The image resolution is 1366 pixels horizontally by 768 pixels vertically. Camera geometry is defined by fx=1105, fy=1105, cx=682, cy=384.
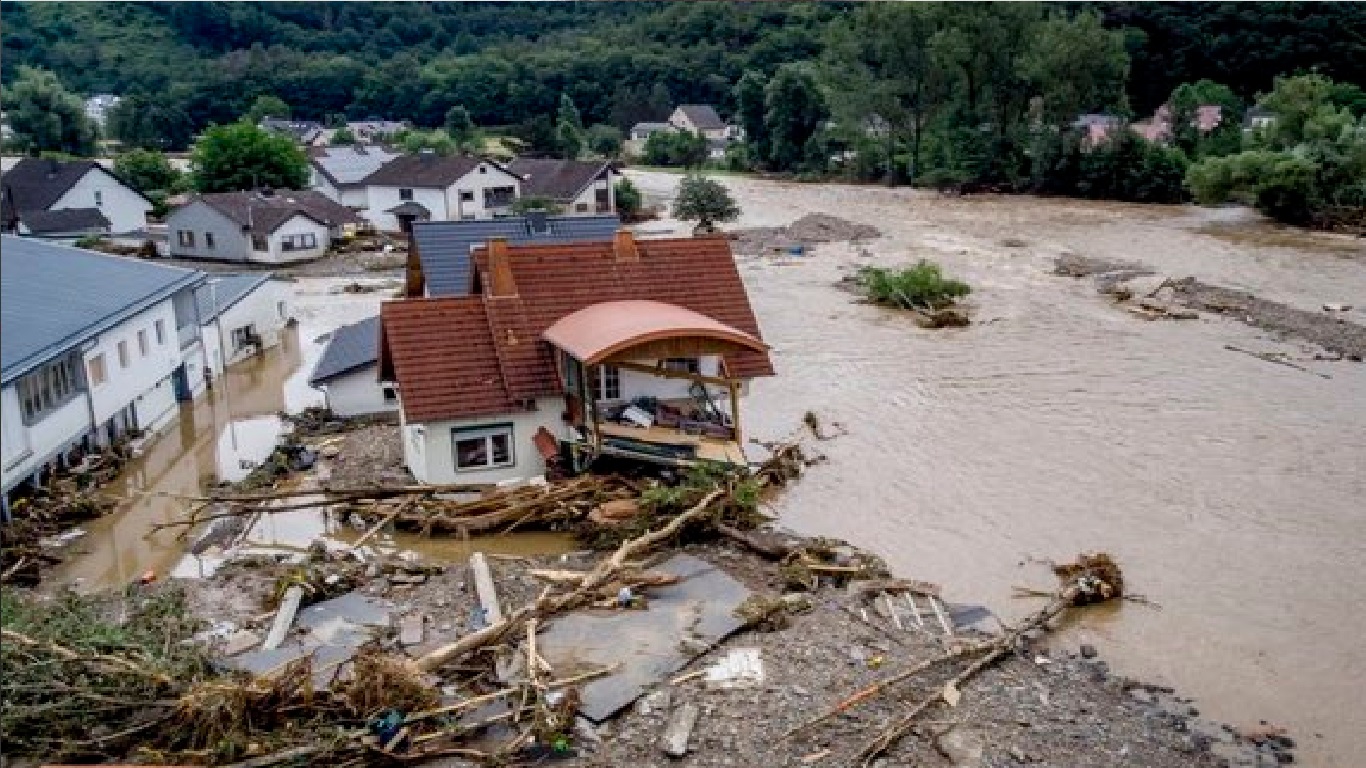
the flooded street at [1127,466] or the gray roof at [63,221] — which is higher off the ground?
the gray roof at [63,221]

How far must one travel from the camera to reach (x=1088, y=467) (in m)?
20.2

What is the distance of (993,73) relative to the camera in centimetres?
6544

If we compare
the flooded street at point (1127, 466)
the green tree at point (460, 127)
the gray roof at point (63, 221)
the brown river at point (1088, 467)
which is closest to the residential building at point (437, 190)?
the gray roof at point (63, 221)

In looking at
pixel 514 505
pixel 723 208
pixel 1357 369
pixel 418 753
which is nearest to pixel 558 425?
pixel 514 505

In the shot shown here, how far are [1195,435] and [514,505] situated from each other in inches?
543

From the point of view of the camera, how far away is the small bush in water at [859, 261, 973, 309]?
34.3 metres

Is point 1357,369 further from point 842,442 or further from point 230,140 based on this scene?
point 230,140

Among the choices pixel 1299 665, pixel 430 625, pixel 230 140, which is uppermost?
pixel 230 140

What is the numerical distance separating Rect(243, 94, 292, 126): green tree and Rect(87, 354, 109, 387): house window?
87575mm

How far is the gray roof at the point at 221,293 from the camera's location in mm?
26731

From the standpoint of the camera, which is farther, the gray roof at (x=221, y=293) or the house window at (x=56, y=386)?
the gray roof at (x=221, y=293)

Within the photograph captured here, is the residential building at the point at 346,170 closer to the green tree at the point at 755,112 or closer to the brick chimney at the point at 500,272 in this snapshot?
the green tree at the point at 755,112

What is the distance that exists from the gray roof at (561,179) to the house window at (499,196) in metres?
0.66

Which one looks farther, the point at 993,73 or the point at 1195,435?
the point at 993,73
